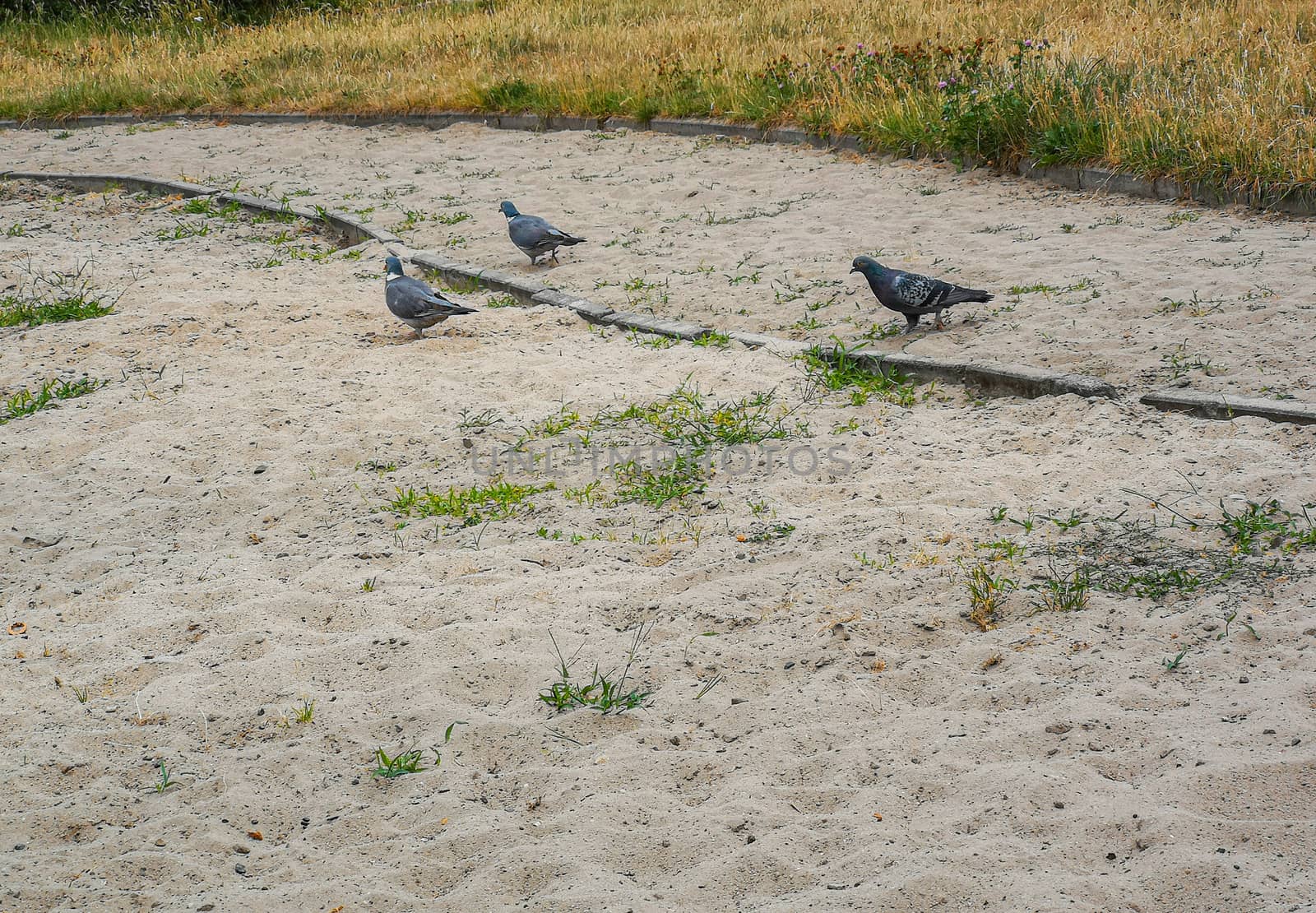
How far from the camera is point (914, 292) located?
6.27 m

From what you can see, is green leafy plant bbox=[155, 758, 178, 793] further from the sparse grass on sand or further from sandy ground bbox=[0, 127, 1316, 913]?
the sparse grass on sand

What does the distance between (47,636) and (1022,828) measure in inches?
132

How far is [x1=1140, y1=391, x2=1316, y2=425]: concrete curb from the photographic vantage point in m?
4.68

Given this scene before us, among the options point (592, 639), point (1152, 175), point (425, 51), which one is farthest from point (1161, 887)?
point (425, 51)

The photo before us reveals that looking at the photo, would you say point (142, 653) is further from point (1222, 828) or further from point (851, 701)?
point (1222, 828)

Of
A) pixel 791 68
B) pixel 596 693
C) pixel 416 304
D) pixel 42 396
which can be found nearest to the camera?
pixel 596 693

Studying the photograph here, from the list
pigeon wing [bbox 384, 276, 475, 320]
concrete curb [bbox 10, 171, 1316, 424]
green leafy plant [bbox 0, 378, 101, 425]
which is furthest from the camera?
pigeon wing [bbox 384, 276, 475, 320]

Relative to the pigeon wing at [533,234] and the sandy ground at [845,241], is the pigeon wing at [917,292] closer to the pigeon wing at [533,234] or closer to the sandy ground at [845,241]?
the sandy ground at [845,241]

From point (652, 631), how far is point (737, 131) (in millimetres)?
9051

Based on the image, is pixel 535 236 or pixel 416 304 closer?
pixel 416 304

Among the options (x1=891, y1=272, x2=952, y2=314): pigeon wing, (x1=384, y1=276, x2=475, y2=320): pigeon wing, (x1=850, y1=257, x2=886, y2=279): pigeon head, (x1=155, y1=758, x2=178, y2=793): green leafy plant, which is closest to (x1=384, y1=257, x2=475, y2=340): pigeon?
(x1=384, y1=276, x2=475, y2=320): pigeon wing

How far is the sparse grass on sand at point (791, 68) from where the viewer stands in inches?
343

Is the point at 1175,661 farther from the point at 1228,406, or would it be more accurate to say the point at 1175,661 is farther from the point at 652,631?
the point at 1228,406

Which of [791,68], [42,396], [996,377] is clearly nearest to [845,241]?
[996,377]
